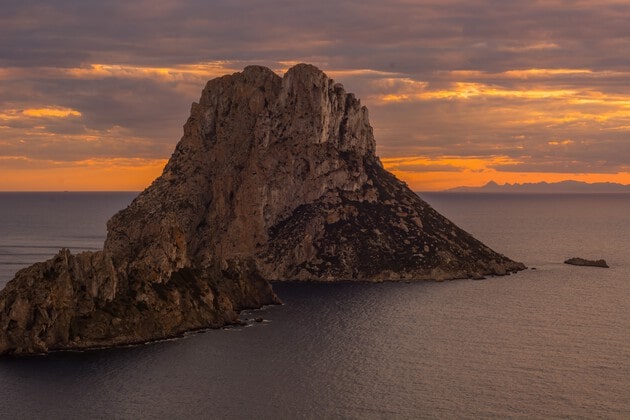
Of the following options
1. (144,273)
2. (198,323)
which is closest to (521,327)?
(198,323)

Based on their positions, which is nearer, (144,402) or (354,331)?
(144,402)

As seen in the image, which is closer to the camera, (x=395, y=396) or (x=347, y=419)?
(x=347, y=419)

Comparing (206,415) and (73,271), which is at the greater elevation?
(73,271)

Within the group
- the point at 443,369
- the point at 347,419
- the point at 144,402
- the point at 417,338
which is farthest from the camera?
the point at 417,338

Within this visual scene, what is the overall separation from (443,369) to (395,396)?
1858 cm

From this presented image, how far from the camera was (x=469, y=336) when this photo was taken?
17900 cm

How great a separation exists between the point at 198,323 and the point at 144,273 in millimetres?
14882

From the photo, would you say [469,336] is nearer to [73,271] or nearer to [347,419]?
[347,419]

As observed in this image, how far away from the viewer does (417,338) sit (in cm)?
17825

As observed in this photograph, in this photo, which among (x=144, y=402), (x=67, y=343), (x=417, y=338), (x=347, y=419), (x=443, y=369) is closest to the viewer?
(x=347, y=419)

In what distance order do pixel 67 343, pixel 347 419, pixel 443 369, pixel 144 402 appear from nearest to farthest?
pixel 347 419, pixel 144 402, pixel 443 369, pixel 67 343

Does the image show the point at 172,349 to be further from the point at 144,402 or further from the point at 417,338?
the point at 417,338

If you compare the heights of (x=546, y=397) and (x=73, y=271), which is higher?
(x=73, y=271)

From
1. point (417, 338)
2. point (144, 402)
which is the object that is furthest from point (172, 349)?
point (417, 338)
